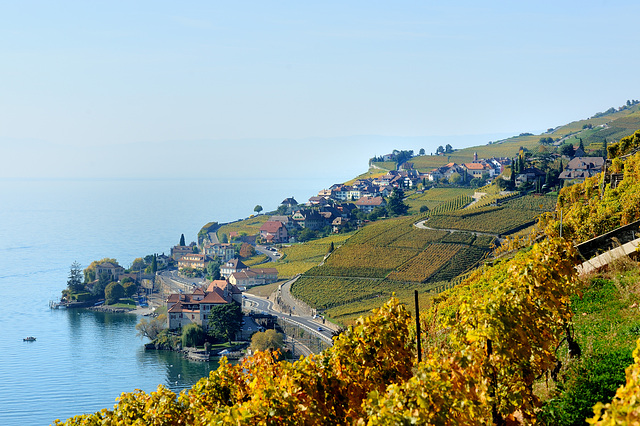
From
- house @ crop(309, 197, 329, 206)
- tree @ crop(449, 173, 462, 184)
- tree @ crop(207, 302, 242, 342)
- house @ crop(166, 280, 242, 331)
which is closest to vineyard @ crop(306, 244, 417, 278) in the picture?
house @ crop(166, 280, 242, 331)

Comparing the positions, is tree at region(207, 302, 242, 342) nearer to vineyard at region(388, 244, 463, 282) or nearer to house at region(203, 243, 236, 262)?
vineyard at region(388, 244, 463, 282)

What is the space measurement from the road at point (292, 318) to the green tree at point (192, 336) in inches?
238

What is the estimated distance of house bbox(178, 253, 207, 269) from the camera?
3191 inches

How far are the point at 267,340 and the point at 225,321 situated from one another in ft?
19.1

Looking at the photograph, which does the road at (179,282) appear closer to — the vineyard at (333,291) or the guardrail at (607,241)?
the vineyard at (333,291)

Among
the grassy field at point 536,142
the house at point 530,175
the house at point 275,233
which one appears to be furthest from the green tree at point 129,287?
the grassy field at point 536,142

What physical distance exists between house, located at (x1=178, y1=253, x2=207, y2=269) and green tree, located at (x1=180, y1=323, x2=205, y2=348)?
30.9 metres

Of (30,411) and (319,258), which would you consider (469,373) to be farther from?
(319,258)

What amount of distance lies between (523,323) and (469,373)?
44.8 inches

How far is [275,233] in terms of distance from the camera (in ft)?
285

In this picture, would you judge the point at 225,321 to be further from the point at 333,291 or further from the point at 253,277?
the point at 253,277

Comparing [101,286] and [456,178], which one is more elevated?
[456,178]

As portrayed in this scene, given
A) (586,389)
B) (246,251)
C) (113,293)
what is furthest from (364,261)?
(586,389)

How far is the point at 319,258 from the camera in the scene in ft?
216
